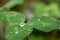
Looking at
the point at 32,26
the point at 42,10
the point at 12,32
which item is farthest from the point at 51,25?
the point at 42,10

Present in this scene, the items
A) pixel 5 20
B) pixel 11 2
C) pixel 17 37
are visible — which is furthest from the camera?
pixel 11 2

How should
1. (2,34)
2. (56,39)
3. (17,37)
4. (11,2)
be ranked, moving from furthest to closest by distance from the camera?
(11,2)
(56,39)
(2,34)
(17,37)

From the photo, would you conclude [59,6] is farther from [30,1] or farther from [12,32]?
[12,32]
